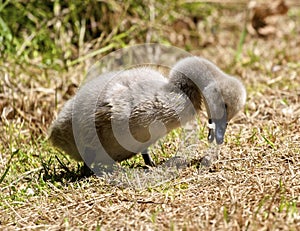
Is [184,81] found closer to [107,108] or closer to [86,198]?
[107,108]

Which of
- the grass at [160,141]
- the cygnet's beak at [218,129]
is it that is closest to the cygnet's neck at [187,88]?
the cygnet's beak at [218,129]

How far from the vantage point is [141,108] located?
3197mm

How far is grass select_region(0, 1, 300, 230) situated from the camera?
2.66m

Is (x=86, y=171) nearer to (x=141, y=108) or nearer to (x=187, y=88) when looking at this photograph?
(x=141, y=108)

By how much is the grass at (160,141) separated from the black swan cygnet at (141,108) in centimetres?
18

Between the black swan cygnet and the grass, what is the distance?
0.18m

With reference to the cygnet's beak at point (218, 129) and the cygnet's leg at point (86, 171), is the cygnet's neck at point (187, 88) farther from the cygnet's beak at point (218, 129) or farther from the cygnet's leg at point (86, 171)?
the cygnet's leg at point (86, 171)

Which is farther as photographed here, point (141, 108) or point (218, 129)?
point (218, 129)

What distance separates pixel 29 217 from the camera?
2795 mm

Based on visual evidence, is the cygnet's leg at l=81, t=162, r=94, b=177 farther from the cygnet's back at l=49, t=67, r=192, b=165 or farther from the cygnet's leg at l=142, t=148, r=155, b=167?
the cygnet's leg at l=142, t=148, r=155, b=167

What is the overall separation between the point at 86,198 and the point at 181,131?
121 cm

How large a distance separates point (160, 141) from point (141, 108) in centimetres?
60

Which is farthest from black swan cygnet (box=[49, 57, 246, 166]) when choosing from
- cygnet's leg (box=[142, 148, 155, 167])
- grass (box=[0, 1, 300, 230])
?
grass (box=[0, 1, 300, 230])

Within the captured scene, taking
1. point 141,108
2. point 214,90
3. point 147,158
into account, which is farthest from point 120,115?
point 214,90
